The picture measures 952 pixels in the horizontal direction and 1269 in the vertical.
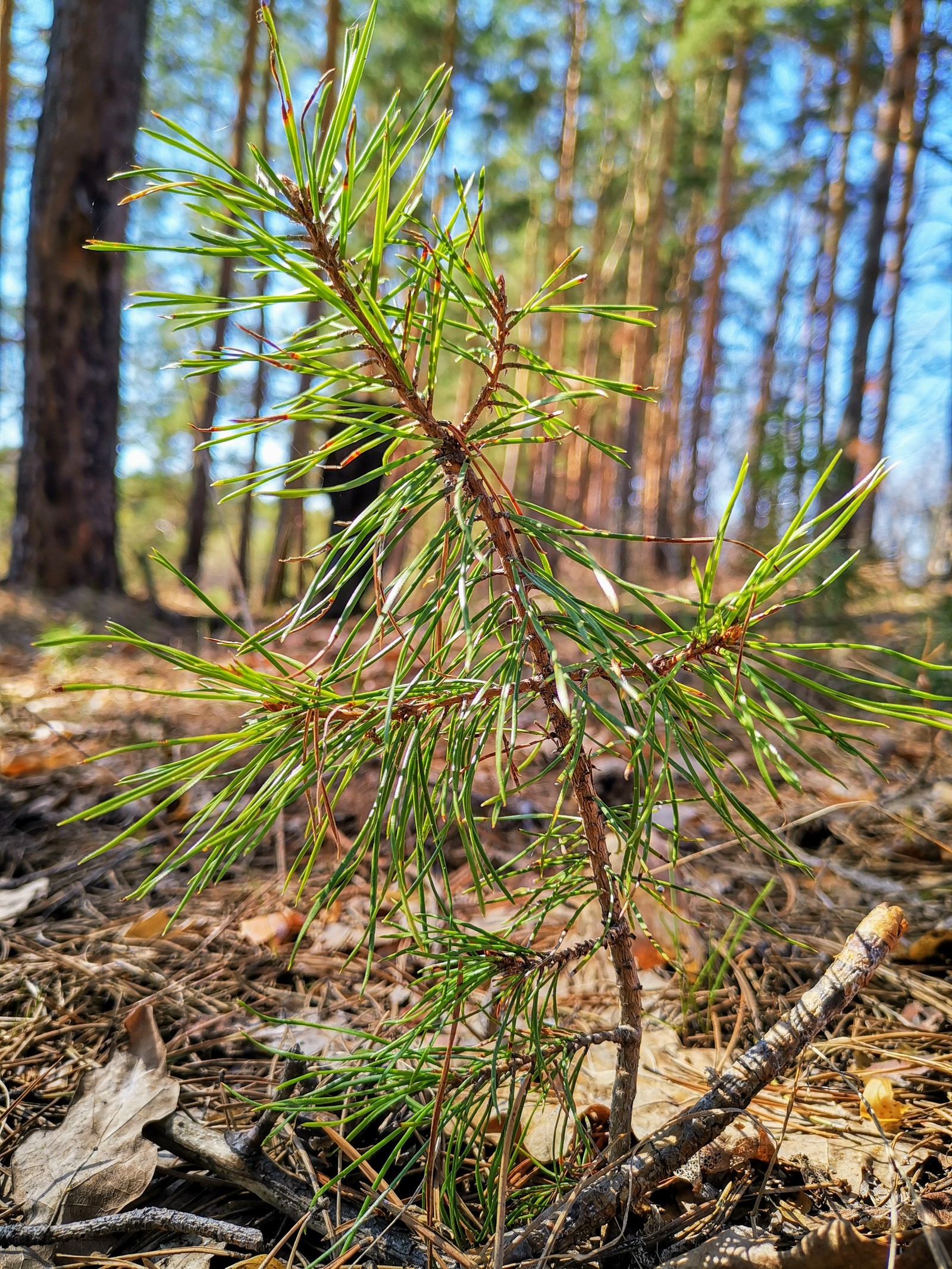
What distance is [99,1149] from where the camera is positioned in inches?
33.4

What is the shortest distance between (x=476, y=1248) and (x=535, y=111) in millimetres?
15258

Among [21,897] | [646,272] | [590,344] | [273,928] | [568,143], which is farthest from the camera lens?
[590,344]

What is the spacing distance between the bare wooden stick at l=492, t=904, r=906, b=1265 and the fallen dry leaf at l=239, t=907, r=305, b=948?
70cm

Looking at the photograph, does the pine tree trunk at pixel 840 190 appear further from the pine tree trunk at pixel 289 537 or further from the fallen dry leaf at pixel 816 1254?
the fallen dry leaf at pixel 816 1254

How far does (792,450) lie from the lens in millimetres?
3939

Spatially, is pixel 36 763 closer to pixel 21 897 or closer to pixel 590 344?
pixel 21 897

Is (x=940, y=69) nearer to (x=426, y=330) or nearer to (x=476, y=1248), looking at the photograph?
(x=426, y=330)

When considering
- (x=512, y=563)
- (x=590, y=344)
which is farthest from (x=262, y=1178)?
(x=590, y=344)

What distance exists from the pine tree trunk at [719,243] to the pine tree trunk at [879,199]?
2812 mm

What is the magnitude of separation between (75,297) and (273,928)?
467 cm

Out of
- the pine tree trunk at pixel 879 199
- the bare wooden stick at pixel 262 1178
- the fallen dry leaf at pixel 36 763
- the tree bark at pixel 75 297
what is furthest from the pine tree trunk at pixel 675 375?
the bare wooden stick at pixel 262 1178

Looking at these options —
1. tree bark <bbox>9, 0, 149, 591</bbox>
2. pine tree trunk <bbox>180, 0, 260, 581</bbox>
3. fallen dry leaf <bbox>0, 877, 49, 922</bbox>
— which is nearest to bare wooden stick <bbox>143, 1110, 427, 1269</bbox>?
fallen dry leaf <bbox>0, 877, 49, 922</bbox>

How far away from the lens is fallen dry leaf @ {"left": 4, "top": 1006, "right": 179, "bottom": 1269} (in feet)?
2.61

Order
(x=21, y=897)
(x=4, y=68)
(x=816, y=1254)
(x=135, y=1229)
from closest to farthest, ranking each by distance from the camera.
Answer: (x=816, y=1254) < (x=135, y=1229) < (x=21, y=897) < (x=4, y=68)
